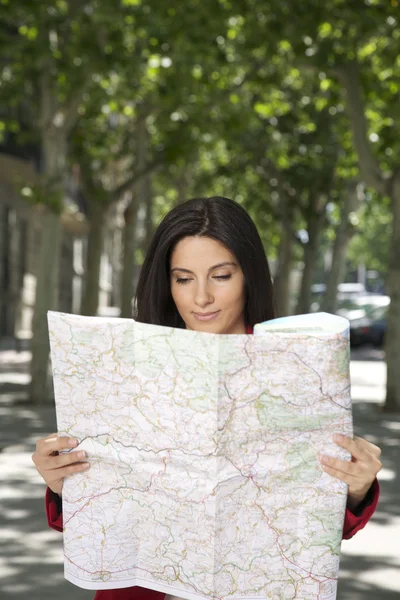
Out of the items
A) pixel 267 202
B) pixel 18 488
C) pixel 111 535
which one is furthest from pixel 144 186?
pixel 111 535

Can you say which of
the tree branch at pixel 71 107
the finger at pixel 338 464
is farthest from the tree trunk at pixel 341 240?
the finger at pixel 338 464

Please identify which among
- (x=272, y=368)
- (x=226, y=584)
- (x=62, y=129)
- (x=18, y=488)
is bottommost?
(x=18, y=488)

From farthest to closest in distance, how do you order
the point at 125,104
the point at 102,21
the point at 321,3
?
the point at 125,104
the point at 321,3
the point at 102,21

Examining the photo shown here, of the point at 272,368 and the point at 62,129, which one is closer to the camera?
the point at 272,368

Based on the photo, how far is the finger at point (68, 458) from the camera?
7.95 ft

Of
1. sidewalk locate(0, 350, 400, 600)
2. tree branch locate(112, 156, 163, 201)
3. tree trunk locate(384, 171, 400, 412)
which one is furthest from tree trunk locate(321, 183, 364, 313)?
sidewalk locate(0, 350, 400, 600)

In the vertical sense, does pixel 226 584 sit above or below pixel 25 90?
below

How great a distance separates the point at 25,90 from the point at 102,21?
399 centimetres

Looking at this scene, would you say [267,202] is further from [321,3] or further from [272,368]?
[272,368]

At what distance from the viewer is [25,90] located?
16.4 m

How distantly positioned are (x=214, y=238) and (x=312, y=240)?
1044 inches

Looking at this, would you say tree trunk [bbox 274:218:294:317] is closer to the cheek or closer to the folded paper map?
the cheek

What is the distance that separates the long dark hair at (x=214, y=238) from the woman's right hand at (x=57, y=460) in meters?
0.53

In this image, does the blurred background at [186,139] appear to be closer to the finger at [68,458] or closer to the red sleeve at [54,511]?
the red sleeve at [54,511]
